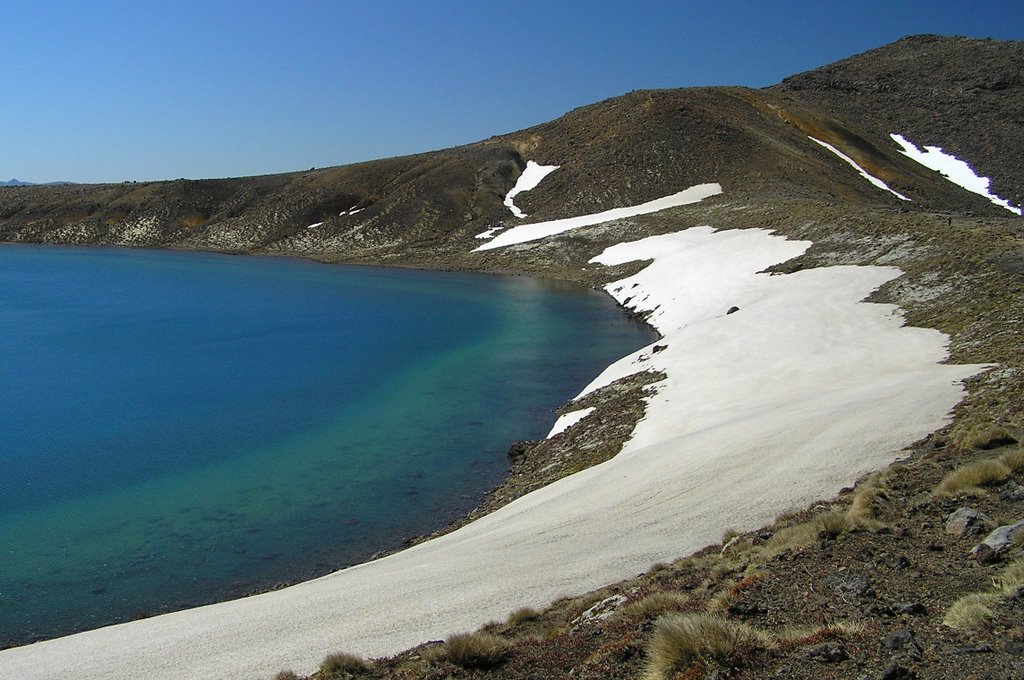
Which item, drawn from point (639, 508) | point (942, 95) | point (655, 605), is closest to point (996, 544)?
point (655, 605)

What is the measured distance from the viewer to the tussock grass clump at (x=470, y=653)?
7.77 metres

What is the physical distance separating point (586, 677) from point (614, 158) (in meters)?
81.0

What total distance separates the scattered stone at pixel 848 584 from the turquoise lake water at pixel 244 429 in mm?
10433

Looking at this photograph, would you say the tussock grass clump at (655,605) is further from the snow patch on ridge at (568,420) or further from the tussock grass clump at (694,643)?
the snow patch on ridge at (568,420)

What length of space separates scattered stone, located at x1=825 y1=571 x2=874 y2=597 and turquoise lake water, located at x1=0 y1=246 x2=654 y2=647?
10.4 metres

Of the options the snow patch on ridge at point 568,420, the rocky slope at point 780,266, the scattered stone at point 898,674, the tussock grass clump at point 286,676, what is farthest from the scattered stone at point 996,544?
the snow patch on ridge at point 568,420

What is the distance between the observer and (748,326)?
2894cm

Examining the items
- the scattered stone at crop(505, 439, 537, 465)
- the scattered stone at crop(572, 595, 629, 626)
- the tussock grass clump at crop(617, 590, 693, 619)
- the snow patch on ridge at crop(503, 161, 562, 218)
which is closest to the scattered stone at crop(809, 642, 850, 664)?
the tussock grass clump at crop(617, 590, 693, 619)

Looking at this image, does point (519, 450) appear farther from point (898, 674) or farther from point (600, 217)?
point (600, 217)

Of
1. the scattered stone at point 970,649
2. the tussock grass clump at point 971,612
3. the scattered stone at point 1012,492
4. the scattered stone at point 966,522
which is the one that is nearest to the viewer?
the scattered stone at point 970,649

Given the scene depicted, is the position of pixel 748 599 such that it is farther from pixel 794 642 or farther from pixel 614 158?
pixel 614 158

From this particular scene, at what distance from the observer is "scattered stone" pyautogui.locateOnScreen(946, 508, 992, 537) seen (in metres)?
8.69

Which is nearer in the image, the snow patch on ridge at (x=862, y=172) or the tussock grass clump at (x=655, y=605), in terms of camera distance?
the tussock grass clump at (x=655, y=605)

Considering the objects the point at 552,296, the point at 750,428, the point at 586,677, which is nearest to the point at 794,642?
the point at 586,677
